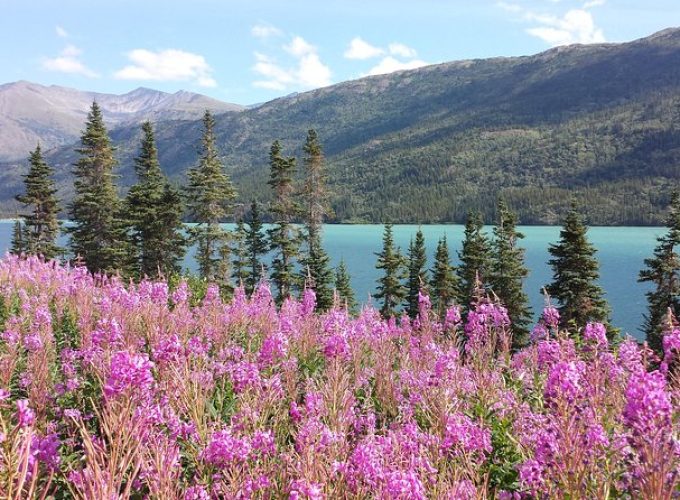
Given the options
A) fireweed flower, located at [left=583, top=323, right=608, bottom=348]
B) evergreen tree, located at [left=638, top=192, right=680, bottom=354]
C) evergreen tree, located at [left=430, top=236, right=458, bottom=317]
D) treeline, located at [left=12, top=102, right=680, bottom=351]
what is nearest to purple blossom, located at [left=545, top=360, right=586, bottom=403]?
fireweed flower, located at [left=583, top=323, right=608, bottom=348]

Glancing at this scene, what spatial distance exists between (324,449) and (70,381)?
3.13 meters

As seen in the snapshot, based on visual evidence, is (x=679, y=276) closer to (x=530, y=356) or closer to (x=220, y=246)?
(x=220, y=246)

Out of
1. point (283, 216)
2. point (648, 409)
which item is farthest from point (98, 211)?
point (648, 409)

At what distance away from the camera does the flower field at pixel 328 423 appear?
7.97ft

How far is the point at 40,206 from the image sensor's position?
129ft

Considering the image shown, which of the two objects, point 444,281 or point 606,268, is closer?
point 444,281

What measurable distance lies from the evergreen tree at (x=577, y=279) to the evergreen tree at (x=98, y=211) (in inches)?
1106

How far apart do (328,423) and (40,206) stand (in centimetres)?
4268

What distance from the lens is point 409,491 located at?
2438mm

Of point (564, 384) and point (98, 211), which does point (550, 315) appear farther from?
point (98, 211)

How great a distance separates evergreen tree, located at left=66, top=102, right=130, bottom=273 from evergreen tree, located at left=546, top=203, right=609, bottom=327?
2810cm

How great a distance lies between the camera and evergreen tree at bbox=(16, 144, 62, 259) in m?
38.7

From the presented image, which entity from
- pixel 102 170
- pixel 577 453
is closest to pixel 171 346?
pixel 577 453

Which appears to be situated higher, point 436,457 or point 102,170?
point 102,170
